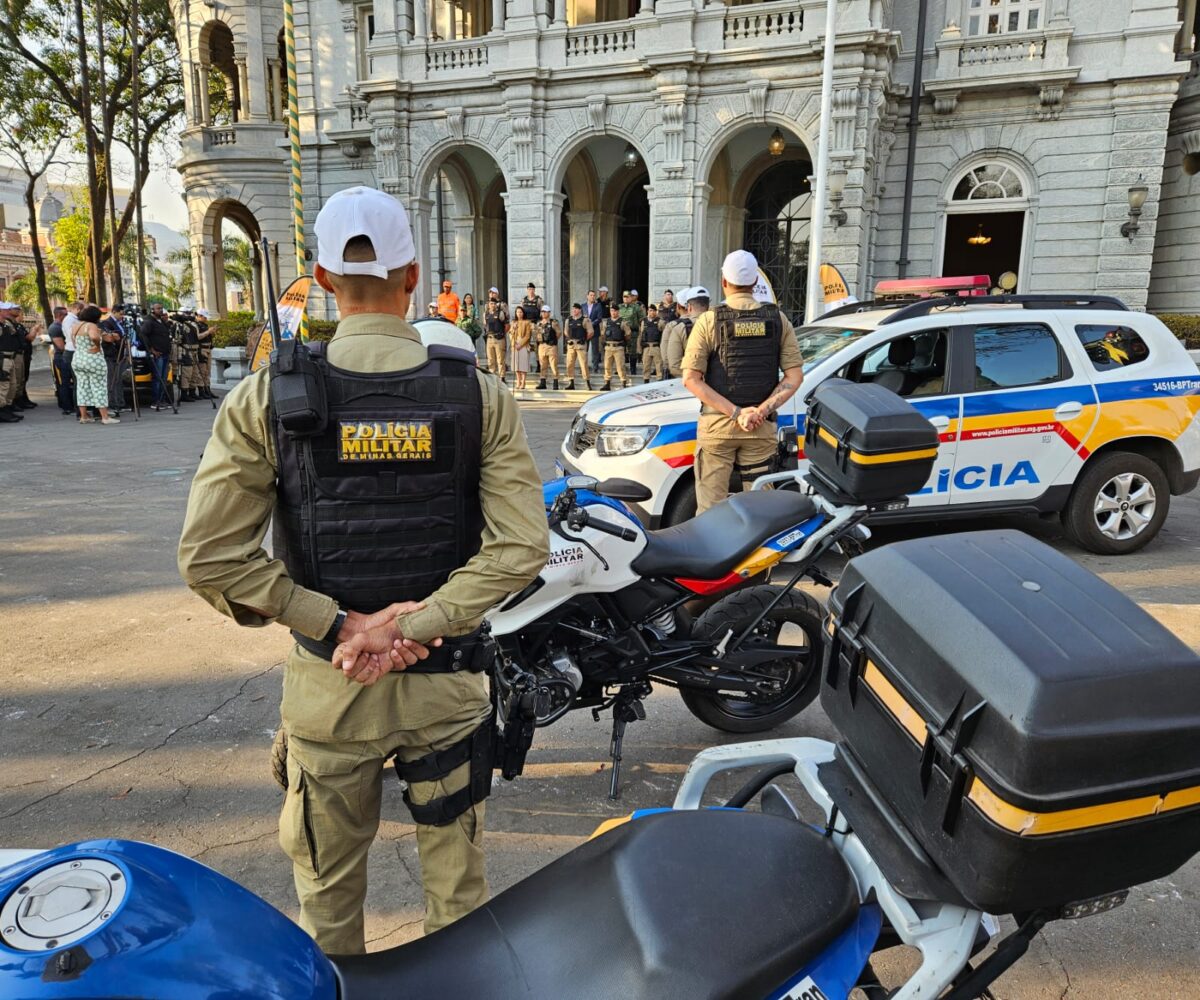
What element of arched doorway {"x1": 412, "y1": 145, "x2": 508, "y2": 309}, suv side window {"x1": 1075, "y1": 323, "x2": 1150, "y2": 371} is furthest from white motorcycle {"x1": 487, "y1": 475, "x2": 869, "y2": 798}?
arched doorway {"x1": 412, "y1": 145, "x2": 508, "y2": 309}

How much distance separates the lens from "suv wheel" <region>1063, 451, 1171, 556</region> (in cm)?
624

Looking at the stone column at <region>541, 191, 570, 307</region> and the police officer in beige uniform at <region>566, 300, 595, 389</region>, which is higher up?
the stone column at <region>541, 191, 570, 307</region>

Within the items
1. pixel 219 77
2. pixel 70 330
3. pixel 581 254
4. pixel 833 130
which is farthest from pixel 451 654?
pixel 219 77

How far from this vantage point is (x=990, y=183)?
1844 centimetres

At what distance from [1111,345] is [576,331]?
38.6 feet

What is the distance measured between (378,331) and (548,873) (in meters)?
1.19

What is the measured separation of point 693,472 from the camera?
6.00m

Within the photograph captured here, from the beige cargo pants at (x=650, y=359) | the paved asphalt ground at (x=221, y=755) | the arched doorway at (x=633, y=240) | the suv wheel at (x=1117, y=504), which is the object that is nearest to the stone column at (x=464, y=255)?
the arched doorway at (x=633, y=240)

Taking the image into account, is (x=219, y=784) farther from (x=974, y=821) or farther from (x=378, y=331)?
(x=974, y=821)

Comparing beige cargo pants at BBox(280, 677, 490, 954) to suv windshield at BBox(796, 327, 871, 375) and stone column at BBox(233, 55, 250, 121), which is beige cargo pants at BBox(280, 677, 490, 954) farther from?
stone column at BBox(233, 55, 250, 121)

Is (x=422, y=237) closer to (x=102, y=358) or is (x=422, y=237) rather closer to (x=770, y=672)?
(x=102, y=358)

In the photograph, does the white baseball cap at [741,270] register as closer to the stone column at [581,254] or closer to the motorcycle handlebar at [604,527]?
the motorcycle handlebar at [604,527]

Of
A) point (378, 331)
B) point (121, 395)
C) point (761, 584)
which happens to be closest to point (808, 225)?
point (121, 395)

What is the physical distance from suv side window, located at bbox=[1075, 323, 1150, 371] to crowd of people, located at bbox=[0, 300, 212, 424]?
42.0 feet
